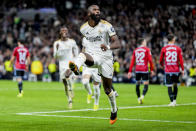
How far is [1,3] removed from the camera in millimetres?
49594

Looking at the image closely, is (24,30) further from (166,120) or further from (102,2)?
(166,120)

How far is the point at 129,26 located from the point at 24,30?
34.7 ft

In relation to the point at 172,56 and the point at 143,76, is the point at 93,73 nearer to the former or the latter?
the point at 143,76

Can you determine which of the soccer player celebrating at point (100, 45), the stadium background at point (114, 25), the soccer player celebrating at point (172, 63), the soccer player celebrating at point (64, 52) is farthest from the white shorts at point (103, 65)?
the stadium background at point (114, 25)

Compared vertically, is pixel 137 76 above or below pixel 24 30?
below

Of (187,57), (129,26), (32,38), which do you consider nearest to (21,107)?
(187,57)

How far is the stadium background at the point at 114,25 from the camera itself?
120 ft

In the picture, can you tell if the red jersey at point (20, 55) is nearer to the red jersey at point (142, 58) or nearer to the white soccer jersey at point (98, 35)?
the red jersey at point (142, 58)

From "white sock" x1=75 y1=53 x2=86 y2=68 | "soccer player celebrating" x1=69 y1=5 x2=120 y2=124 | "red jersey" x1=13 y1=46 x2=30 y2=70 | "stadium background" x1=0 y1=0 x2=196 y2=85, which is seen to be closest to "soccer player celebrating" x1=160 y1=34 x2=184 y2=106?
"soccer player celebrating" x1=69 y1=5 x2=120 y2=124

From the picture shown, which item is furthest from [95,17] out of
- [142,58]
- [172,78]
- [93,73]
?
[142,58]

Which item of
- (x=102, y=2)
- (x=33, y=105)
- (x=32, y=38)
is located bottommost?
(x=33, y=105)

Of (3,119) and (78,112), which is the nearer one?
(3,119)

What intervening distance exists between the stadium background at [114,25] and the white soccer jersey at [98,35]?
20223 mm

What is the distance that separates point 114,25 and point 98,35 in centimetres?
2818
